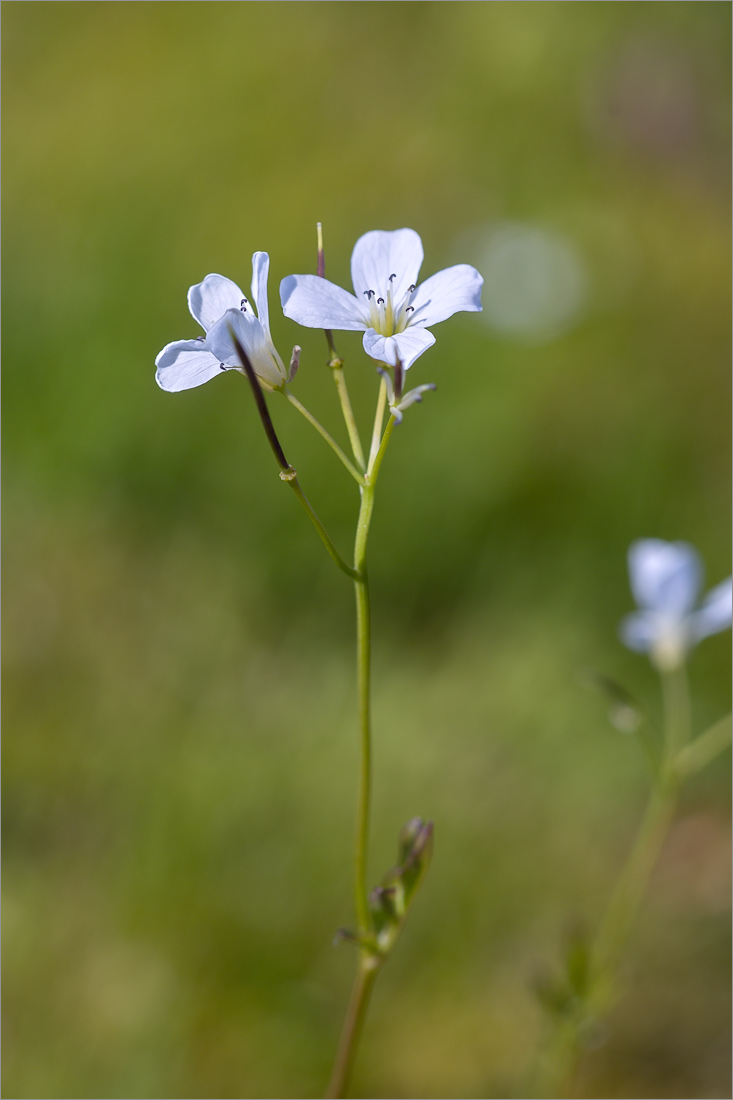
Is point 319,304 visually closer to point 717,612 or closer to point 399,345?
point 399,345

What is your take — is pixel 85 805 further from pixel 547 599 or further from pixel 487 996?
pixel 547 599

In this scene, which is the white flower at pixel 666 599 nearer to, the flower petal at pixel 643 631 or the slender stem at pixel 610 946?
the flower petal at pixel 643 631

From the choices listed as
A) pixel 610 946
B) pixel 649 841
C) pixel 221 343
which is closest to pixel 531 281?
pixel 649 841

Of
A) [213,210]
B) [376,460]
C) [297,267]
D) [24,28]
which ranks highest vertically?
[24,28]

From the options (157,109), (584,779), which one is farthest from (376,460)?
(157,109)

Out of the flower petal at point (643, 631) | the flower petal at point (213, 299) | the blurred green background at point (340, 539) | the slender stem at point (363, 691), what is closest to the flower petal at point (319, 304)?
the flower petal at point (213, 299)
